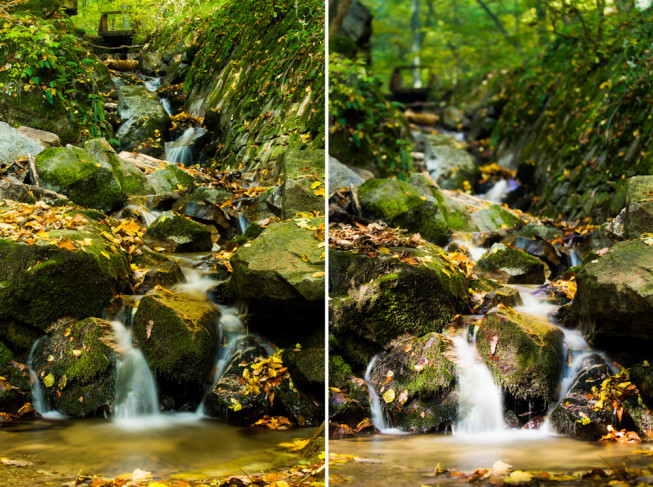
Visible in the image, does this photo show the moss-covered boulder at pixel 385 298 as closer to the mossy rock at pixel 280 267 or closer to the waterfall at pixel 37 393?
the mossy rock at pixel 280 267

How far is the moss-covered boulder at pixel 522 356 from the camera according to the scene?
→ 2.28 metres

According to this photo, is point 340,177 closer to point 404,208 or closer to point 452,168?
point 404,208

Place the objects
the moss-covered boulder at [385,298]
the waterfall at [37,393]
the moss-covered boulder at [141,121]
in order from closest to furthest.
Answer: the waterfall at [37,393], the moss-covered boulder at [141,121], the moss-covered boulder at [385,298]

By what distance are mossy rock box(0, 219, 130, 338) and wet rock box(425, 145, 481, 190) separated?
7.09 meters

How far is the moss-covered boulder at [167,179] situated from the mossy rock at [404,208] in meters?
1.80

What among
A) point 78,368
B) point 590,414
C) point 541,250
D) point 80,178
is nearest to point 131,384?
point 78,368

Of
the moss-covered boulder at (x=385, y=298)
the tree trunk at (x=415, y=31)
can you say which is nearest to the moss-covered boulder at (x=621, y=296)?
the moss-covered boulder at (x=385, y=298)

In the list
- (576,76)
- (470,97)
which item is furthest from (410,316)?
(470,97)

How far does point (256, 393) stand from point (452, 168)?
297 inches

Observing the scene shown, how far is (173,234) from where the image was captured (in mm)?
2400

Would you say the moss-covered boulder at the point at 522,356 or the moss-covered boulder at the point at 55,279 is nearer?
the moss-covered boulder at the point at 55,279

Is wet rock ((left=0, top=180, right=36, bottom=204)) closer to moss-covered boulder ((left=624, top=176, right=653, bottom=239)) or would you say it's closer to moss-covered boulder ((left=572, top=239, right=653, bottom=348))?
moss-covered boulder ((left=572, top=239, right=653, bottom=348))

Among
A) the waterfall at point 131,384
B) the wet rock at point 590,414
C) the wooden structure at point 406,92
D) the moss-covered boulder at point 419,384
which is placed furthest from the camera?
the wooden structure at point 406,92

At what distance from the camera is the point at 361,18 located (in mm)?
9516
